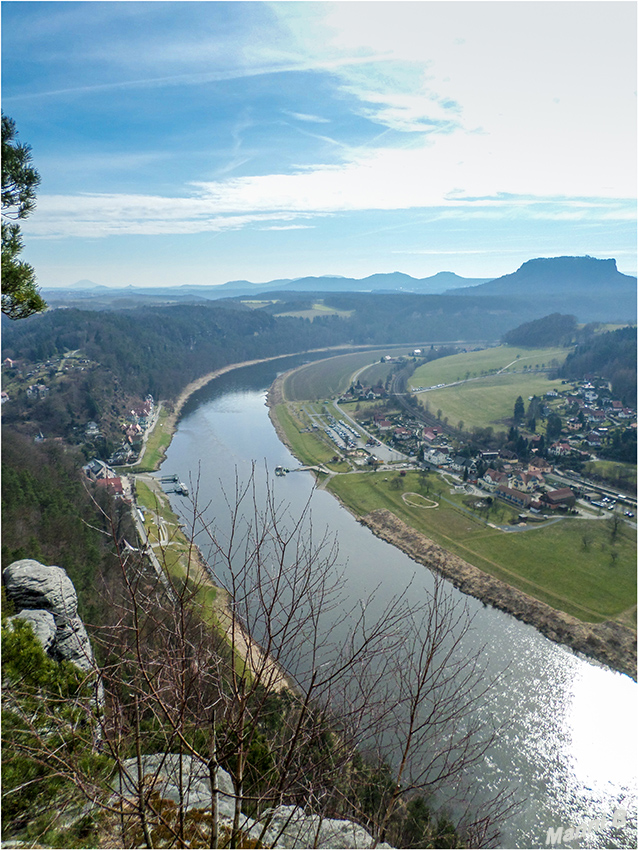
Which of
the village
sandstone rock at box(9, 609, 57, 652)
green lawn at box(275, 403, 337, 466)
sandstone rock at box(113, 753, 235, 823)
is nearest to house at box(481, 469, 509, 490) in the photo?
the village

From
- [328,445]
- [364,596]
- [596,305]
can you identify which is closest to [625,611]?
[364,596]

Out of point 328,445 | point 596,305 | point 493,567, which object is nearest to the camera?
point 493,567

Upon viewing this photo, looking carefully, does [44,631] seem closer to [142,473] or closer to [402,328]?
[142,473]

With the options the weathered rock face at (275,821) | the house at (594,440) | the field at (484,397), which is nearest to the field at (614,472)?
the house at (594,440)

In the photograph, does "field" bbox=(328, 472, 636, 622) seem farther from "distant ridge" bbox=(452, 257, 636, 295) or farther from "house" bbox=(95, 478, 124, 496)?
"distant ridge" bbox=(452, 257, 636, 295)

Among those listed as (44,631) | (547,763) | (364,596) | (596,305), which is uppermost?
(596,305)

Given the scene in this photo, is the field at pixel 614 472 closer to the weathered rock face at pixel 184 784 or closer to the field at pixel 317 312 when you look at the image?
the weathered rock face at pixel 184 784
